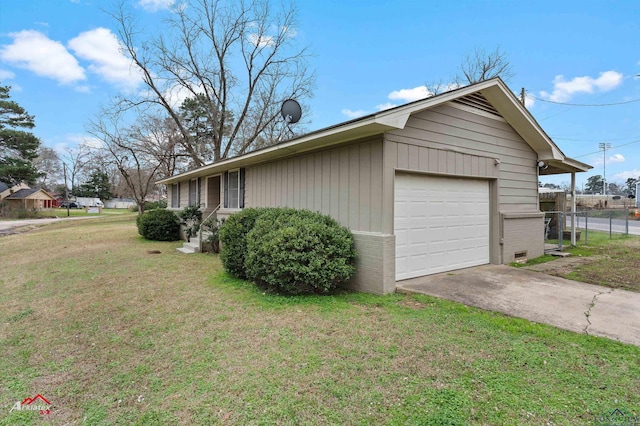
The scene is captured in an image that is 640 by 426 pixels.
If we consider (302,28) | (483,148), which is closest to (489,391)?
(483,148)

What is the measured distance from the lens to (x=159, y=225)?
1296cm

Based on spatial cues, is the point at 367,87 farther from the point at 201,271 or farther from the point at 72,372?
the point at 72,372

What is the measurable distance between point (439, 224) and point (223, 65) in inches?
866

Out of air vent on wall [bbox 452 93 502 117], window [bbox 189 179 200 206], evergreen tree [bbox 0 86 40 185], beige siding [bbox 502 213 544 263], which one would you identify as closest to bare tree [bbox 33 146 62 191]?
evergreen tree [bbox 0 86 40 185]

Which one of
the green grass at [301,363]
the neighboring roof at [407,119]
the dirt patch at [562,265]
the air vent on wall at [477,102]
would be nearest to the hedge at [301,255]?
the green grass at [301,363]

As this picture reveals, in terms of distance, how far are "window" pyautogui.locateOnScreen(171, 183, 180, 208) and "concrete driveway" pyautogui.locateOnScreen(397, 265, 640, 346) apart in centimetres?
1324

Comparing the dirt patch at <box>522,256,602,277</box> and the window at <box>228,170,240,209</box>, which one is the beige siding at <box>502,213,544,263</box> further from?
the window at <box>228,170,240,209</box>

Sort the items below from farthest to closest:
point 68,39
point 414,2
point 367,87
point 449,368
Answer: point 367,87
point 68,39
point 414,2
point 449,368

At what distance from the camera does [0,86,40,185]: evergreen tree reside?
1110 inches

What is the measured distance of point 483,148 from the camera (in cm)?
694

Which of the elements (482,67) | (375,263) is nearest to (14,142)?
(375,263)

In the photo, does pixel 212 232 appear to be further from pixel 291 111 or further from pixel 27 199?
pixel 27 199

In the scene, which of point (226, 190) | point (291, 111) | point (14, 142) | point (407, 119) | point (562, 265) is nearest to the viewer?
point (407, 119)

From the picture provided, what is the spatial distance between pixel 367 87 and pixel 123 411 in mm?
16784
